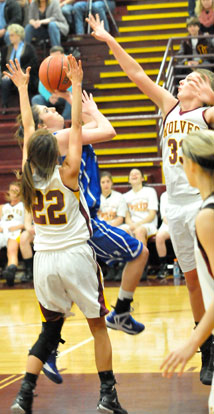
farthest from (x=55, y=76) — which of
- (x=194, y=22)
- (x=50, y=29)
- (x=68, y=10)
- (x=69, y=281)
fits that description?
(x=68, y=10)

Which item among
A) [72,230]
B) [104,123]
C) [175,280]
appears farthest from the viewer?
[175,280]

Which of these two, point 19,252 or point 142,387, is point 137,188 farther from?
point 142,387

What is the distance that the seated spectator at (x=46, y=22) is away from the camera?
42.8ft

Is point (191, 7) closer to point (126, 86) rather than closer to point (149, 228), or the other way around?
point (126, 86)

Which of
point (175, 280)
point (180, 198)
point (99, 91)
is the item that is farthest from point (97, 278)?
point (99, 91)

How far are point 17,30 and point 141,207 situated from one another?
4487mm

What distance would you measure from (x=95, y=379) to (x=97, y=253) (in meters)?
0.94

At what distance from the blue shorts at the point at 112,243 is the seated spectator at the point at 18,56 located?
853 centimetres

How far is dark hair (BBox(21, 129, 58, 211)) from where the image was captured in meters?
3.93

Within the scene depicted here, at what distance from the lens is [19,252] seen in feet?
34.7

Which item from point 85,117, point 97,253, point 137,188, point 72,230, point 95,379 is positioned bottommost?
point 137,188

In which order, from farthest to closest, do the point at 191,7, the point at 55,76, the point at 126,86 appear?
the point at 126,86, the point at 191,7, the point at 55,76

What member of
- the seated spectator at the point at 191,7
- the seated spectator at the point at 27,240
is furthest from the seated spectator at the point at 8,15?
the seated spectator at the point at 27,240

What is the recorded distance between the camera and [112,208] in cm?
1024
